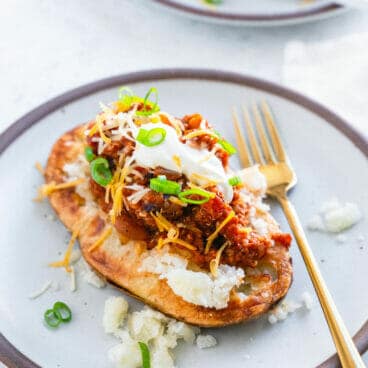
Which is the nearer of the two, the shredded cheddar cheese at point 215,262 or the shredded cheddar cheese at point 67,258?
the shredded cheddar cheese at point 215,262

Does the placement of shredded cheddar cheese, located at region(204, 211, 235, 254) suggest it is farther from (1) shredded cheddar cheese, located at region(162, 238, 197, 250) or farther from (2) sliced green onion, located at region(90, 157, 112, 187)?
(2) sliced green onion, located at region(90, 157, 112, 187)

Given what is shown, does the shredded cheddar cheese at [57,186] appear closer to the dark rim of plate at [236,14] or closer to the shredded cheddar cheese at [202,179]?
the shredded cheddar cheese at [202,179]

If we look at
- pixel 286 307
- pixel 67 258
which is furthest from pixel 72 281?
pixel 286 307

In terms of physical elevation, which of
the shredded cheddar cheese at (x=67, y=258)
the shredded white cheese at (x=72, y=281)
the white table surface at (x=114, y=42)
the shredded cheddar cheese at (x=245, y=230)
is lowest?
the shredded white cheese at (x=72, y=281)

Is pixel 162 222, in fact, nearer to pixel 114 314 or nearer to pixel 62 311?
pixel 114 314

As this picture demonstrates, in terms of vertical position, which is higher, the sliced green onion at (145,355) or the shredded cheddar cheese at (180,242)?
the shredded cheddar cheese at (180,242)

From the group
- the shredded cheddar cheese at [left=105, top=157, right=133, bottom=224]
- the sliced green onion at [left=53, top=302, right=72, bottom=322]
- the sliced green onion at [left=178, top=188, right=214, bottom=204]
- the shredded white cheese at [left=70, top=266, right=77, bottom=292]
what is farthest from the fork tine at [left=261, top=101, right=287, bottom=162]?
the sliced green onion at [left=53, top=302, right=72, bottom=322]

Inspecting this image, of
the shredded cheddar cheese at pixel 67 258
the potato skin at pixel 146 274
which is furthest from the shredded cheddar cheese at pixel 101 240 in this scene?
the shredded cheddar cheese at pixel 67 258
